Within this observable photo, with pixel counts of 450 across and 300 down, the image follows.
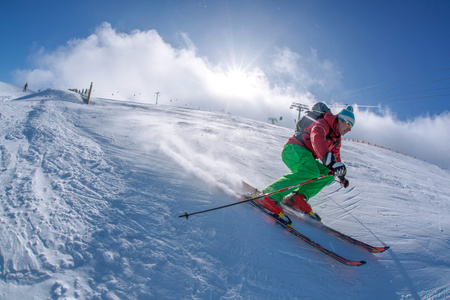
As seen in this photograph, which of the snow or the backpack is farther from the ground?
the backpack

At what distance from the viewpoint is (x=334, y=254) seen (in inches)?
86.1

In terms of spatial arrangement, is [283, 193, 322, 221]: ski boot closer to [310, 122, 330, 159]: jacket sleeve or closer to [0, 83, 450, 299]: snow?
[0, 83, 450, 299]: snow

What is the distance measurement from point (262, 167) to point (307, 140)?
1.95 m

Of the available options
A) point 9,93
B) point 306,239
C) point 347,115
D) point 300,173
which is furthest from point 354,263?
point 9,93

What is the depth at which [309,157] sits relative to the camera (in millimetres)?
3188

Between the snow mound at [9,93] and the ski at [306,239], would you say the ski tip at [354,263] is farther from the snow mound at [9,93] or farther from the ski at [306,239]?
the snow mound at [9,93]

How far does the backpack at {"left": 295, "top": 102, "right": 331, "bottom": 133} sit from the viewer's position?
11.3 feet

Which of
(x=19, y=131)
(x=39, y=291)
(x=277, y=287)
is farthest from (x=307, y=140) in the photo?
(x=19, y=131)

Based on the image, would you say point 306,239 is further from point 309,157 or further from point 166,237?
point 166,237

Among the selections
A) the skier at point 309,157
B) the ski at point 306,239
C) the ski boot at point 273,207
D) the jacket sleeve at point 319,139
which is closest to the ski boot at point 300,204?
the skier at point 309,157

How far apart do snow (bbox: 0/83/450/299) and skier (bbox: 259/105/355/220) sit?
38cm

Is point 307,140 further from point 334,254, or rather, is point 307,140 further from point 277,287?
point 277,287

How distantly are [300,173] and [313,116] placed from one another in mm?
1032

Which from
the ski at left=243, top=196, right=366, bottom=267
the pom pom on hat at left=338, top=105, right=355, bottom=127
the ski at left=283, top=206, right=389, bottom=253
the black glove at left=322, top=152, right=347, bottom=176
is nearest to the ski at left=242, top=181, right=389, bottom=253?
the ski at left=283, top=206, right=389, bottom=253
